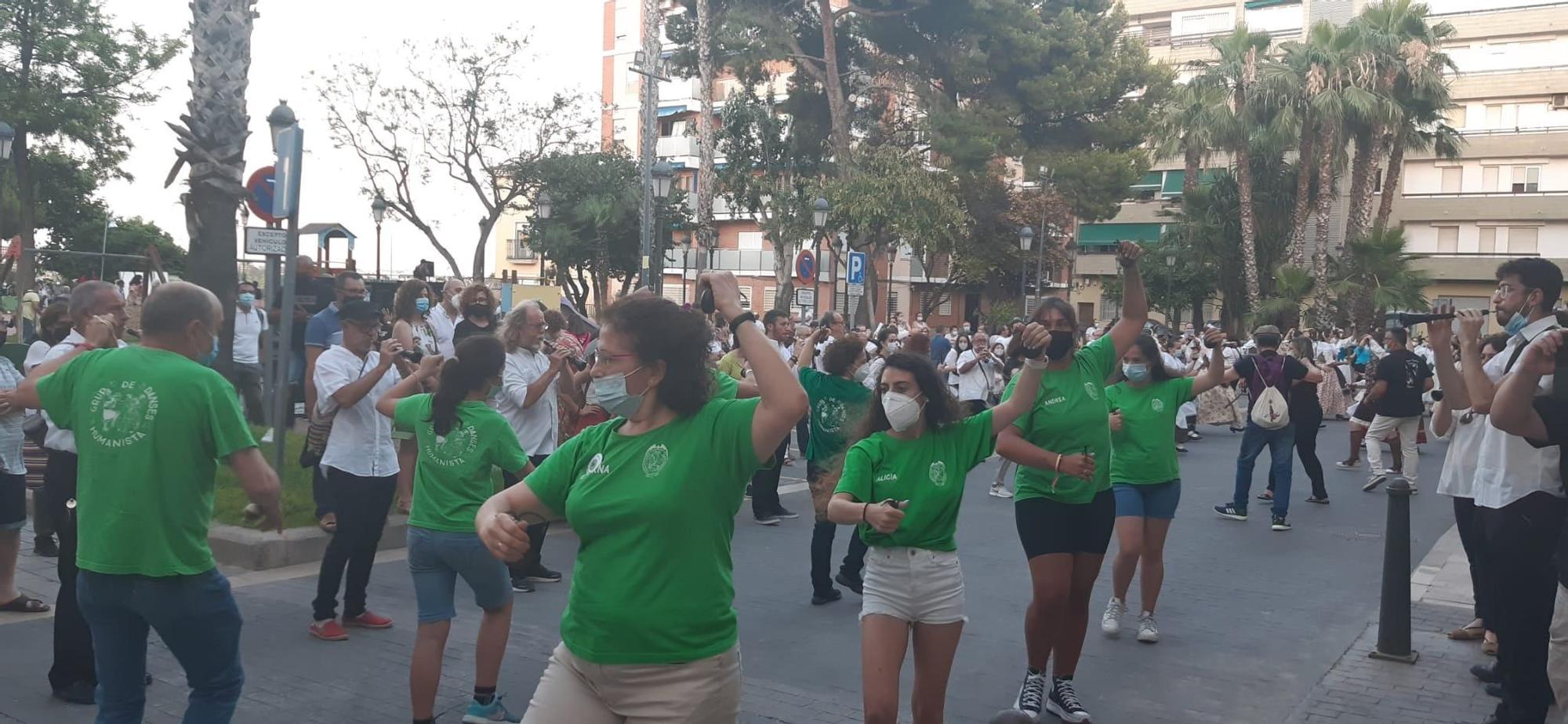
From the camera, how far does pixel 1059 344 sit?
5.37 m

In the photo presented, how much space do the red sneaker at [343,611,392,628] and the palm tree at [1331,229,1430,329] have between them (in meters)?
32.7

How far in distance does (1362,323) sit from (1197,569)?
94.9ft

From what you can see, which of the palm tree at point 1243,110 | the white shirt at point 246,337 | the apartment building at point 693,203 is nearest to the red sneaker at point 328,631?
the white shirt at point 246,337

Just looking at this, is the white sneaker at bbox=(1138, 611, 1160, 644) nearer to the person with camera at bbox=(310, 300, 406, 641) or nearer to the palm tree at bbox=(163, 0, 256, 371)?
the person with camera at bbox=(310, 300, 406, 641)

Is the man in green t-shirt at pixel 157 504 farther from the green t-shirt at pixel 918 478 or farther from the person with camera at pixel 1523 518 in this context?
the person with camera at pixel 1523 518

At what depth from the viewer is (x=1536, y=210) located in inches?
1807

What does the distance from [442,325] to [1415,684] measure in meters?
8.08

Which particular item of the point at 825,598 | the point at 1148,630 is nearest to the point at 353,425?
the point at 825,598

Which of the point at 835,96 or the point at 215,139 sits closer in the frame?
the point at 215,139

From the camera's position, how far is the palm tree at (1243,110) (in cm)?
3650

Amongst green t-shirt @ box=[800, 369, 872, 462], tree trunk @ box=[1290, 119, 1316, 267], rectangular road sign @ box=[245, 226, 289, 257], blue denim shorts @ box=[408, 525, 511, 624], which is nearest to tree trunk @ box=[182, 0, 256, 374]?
rectangular road sign @ box=[245, 226, 289, 257]

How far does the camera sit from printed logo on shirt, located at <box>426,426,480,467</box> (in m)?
5.24

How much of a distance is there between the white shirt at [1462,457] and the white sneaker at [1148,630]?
1.64 m

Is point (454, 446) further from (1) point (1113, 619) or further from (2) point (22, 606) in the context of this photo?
(1) point (1113, 619)
